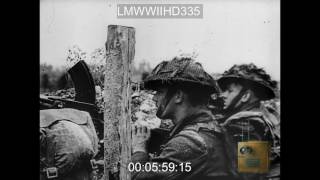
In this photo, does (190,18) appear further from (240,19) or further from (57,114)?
(57,114)

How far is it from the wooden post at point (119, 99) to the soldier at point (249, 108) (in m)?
0.83

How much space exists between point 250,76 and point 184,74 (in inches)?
22.7

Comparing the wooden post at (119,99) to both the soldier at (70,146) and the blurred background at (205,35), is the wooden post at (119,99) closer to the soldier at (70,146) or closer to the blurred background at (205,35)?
the blurred background at (205,35)

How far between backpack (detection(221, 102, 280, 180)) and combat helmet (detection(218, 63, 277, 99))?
18 cm

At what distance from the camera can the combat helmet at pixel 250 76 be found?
5293mm

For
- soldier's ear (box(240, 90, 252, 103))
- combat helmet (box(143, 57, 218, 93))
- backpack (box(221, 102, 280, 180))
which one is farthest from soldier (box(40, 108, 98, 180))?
soldier's ear (box(240, 90, 252, 103))

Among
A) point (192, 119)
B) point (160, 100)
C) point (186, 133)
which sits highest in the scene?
A: point (160, 100)

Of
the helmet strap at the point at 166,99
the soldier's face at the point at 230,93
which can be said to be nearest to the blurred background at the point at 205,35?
the soldier's face at the point at 230,93

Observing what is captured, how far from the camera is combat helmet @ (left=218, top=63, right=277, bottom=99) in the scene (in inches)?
208

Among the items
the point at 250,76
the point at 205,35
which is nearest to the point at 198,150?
the point at 250,76

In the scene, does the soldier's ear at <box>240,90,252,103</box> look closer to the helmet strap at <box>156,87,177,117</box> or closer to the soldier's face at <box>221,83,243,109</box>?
the soldier's face at <box>221,83,243,109</box>

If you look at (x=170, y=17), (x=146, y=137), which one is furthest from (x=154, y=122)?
(x=170, y=17)

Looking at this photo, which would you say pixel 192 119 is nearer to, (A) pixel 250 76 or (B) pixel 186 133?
(B) pixel 186 133

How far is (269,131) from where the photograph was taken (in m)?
5.30
